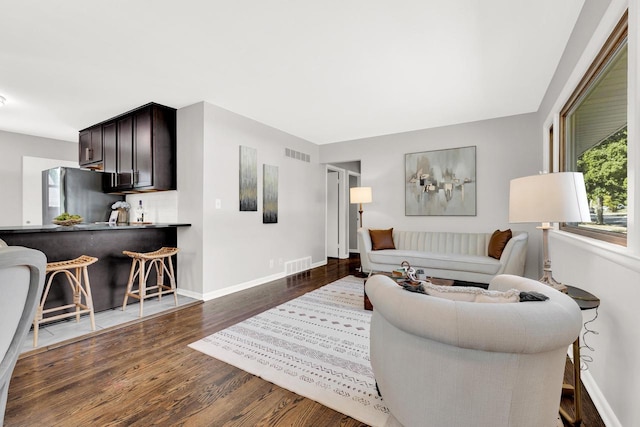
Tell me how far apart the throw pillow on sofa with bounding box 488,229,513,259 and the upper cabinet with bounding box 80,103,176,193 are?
172 inches

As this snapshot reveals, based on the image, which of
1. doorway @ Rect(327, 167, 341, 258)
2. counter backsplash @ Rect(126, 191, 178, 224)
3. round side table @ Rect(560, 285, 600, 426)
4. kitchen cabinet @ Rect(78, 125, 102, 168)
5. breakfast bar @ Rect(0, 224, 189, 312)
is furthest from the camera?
doorway @ Rect(327, 167, 341, 258)

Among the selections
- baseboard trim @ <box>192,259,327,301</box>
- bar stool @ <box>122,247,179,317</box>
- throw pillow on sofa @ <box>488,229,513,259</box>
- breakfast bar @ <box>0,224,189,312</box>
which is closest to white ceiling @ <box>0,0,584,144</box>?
breakfast bar @ <box>0,224,189,312</box>

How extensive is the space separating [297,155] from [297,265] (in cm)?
198

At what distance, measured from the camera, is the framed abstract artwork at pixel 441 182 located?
4.44 meters

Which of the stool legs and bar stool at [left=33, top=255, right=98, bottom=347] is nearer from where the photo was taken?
bar stool at [left=33, top=255, right=98, bottom=347]

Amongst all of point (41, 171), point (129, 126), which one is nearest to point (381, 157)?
point (129, 126)

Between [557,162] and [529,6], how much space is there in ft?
5.57

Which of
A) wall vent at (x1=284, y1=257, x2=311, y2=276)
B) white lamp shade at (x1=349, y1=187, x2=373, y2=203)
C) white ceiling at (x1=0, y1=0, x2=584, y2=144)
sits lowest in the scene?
wall vent at (x1=284, y1=257, x2=311, y2=276)

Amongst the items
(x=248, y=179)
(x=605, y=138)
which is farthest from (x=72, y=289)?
(x=605, y=138)

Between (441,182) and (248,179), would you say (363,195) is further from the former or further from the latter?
(248,179)

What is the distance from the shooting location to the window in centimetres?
160

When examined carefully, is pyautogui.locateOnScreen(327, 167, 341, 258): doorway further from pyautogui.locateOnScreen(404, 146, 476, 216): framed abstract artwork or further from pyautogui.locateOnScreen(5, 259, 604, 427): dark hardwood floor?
pyautogui.locateOnScreen(5, 259, 604, 427): dark hardwood floor

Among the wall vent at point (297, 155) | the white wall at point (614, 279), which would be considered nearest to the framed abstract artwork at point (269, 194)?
the wall vent at point (297, 155)

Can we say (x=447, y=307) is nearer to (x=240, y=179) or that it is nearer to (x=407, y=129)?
(x=240, y=179)
